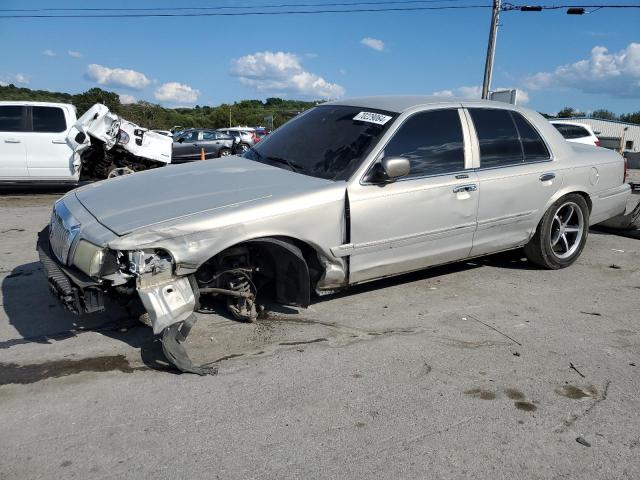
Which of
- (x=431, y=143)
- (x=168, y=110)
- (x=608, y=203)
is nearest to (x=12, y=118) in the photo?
(x=431, y=143)

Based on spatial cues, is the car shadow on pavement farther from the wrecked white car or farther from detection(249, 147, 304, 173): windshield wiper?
detection(249, 147, 304, 173): windshield wiper

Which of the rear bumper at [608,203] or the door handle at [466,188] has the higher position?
the door handle at [466,188]

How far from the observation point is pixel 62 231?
3713mm

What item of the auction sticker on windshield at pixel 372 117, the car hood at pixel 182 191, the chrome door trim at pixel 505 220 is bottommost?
the chrome door trim at pixel 505 220

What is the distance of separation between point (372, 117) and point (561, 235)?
252 cm

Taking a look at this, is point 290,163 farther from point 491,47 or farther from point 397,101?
point 491,47

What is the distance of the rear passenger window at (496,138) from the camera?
4.73 meters

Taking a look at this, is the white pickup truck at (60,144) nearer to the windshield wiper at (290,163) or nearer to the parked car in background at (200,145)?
the windshield wiper at (290,163)

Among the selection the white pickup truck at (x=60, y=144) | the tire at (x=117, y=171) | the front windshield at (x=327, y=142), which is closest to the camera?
the front windshield at (x=327, y=142)

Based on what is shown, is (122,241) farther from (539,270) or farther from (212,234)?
(539,270)

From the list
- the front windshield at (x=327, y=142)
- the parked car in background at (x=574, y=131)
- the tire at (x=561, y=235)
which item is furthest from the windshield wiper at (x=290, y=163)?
the parked car in background at (x=574, y=131)

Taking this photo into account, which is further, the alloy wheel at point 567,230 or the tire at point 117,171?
the tire at point 117,171

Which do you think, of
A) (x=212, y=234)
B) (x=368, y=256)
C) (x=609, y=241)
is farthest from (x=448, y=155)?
(x=609, y=241)

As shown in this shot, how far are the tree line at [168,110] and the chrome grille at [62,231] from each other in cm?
1855
